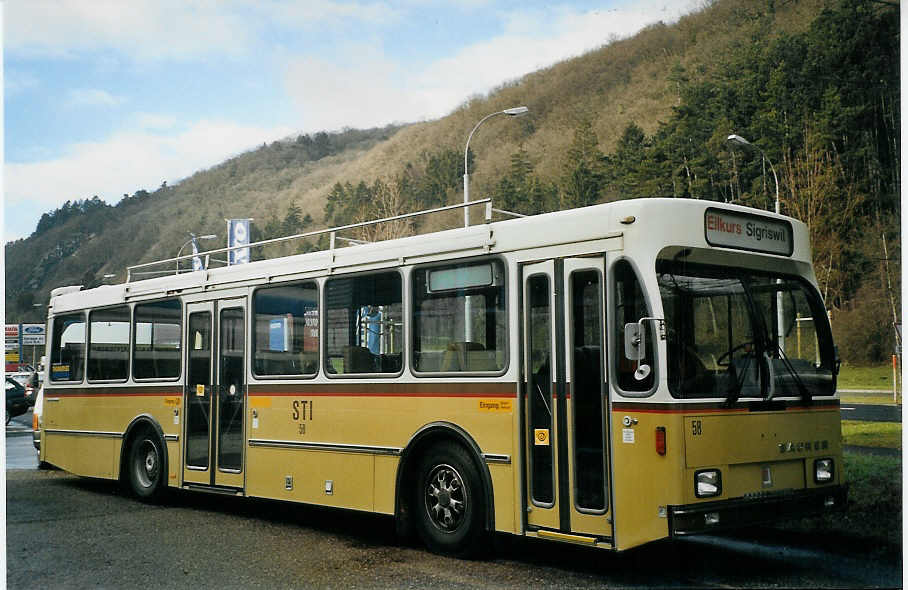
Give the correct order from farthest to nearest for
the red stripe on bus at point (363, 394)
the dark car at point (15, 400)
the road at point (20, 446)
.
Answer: the dark car at point (15, 400) < the road at point (20, 446) < the red stripe on bus at point (363, 394)

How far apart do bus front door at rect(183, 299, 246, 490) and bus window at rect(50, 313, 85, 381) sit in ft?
9.26

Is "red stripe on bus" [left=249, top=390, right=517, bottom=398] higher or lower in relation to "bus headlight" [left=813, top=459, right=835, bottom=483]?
higher

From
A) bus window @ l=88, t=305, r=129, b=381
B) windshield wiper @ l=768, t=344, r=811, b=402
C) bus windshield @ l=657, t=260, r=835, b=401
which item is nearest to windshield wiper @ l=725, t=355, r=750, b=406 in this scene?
bus windshield @ l=657, t=260, r=835, b=401

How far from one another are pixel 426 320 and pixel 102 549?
3642mm

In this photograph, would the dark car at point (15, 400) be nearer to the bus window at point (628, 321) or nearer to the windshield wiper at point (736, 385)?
the bus window at point (628, 321)

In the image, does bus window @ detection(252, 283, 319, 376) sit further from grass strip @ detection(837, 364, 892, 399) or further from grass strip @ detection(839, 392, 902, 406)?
A: grass strip @ detection(837, 364, 892, 399)

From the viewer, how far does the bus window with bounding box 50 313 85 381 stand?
1373 cm

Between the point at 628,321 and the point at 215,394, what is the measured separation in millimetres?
5879

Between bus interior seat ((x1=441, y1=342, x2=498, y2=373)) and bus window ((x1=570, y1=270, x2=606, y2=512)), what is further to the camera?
bus interior seat ((x1=441, y1=342, x2=498, y2=373))

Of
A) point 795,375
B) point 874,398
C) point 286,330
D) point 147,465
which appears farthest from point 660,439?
point 874,398

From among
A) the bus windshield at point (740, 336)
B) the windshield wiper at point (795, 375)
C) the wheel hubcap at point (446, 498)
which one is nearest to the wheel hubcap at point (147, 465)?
the wheel hubcap at point (446, 498)

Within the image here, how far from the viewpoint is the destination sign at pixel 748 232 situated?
738 cm

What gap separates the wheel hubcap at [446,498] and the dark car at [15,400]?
26.9 metres

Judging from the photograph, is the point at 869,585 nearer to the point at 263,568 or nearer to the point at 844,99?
the point at 263,568
